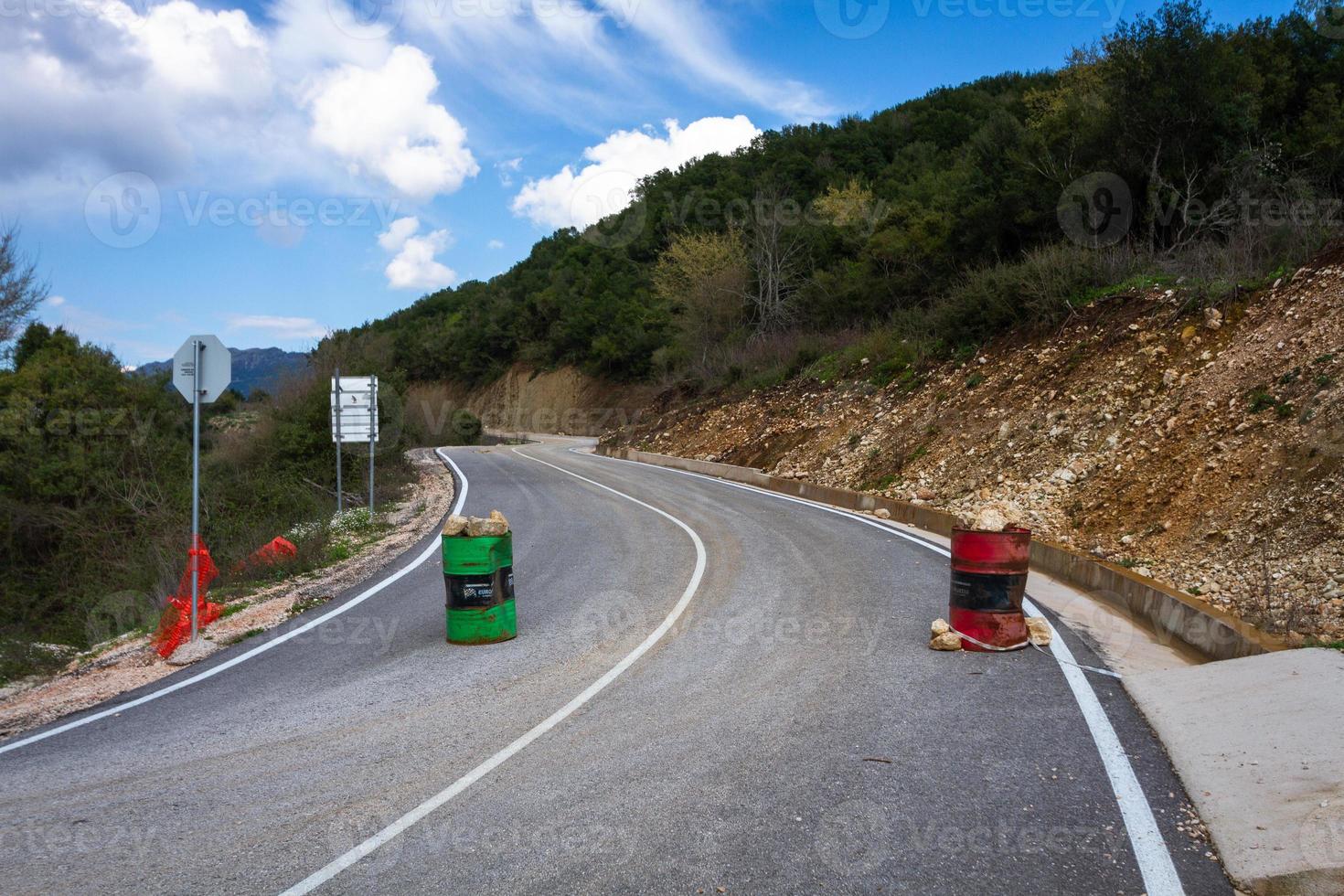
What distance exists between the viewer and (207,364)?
9.57 m

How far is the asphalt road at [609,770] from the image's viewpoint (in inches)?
166

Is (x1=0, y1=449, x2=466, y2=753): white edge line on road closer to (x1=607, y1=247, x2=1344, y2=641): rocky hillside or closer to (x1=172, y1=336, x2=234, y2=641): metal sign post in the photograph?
(x1=172, y1=336, x2=234, y2=641): metal sign post

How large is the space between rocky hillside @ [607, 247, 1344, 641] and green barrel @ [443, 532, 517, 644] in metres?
6.78

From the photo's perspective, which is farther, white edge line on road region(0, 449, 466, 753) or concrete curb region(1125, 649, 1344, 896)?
white edge line on road region(0, 449, 466, 753)

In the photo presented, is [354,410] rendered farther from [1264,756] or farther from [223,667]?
[1264,756]

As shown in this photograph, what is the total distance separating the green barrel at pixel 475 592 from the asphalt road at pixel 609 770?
257 mm

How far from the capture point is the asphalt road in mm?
4219

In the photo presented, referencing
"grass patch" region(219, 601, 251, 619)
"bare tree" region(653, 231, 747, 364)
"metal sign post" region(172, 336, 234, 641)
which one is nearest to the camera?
"metal sign post" region(172, 336, 234, 641)

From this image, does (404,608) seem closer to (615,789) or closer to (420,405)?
(615,789)

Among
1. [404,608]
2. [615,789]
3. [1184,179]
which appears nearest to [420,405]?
[1184,179]

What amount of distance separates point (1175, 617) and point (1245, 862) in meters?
5.04

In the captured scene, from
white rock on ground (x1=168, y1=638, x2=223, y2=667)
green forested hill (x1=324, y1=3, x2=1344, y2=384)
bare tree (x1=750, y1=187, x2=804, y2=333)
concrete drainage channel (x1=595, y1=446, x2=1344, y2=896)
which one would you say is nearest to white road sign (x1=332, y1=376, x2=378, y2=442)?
white rock on ground (x1=168, y1=638, x2=223, y2=667)

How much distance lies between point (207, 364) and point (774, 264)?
133ft

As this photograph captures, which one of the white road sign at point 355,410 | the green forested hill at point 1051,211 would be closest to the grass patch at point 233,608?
the white road sign at point 355,410
